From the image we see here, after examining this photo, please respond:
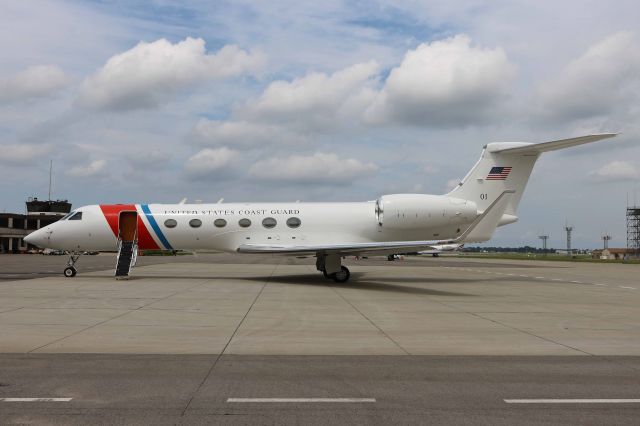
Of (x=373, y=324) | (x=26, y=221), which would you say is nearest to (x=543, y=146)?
(x=373, y=324)

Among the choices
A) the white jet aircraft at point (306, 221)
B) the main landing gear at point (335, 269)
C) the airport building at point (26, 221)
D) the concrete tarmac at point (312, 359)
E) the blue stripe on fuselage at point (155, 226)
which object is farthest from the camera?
the airport building at point (26, 221)

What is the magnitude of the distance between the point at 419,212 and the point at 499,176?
355 centimetres

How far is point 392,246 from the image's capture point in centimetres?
1719

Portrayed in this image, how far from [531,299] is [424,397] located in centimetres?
1140

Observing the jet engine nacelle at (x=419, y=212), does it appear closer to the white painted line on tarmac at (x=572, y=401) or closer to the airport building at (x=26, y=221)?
the white painted line on tarmac at (x=572, y=401)

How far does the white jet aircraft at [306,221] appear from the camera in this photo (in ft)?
65.9

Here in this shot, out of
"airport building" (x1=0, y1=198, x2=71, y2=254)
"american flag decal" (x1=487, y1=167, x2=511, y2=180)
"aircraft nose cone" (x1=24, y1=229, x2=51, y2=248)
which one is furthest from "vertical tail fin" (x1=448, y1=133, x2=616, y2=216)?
"airport building" (x1=0, y1=198, x2=71, y2=254)

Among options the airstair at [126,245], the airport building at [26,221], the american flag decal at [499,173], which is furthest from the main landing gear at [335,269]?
the airport building at [26,221]

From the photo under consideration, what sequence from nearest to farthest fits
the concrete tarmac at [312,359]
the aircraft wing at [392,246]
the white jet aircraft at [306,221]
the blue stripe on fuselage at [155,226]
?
the concrete tarmac at [312,359], the aircraft wing at [392,246], the white jet aircraft at [306,221], the blue stripe on fuselage at [155,226]

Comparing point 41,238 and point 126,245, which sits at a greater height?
point 41,238

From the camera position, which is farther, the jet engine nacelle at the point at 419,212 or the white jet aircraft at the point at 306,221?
the white jet aircraft at the point at 306,221

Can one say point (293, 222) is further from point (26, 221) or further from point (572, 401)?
point (26, 221)

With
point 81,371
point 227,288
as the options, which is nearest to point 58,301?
point 227,288

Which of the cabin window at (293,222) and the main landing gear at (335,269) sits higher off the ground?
the cabin window at (293,222)
